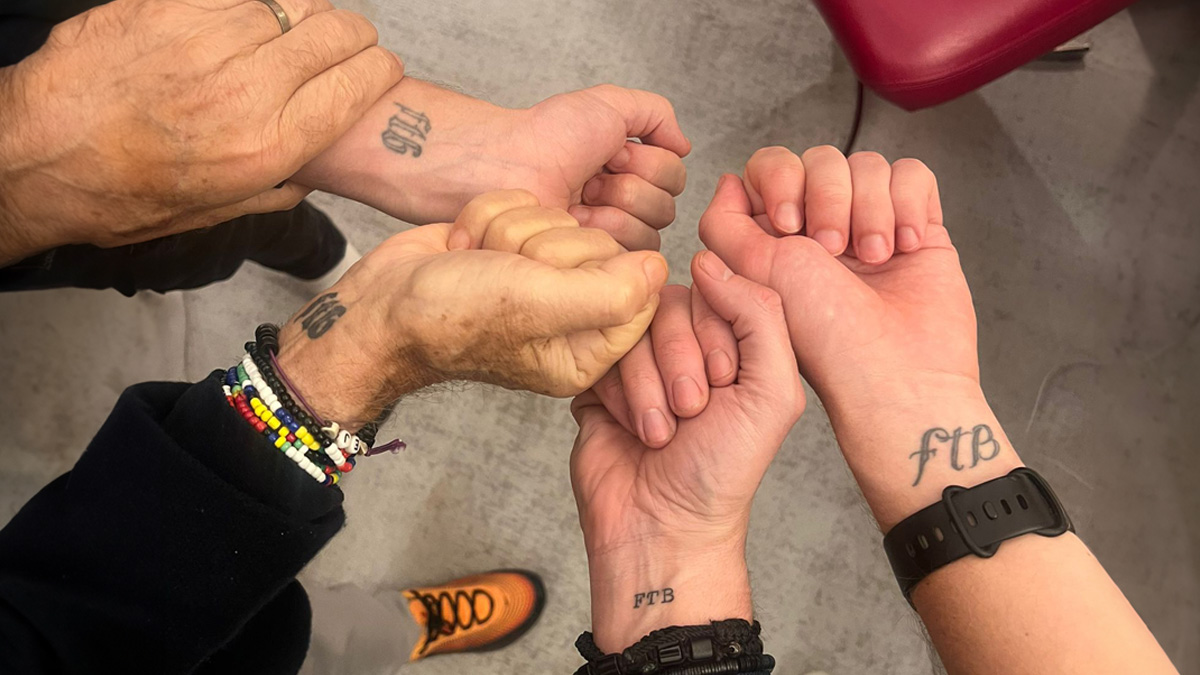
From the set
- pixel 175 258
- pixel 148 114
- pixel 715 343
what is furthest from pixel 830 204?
pixel 175 258

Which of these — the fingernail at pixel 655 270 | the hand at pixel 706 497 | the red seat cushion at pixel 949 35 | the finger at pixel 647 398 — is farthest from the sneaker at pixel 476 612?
the red seat cushion at pixel 949 35

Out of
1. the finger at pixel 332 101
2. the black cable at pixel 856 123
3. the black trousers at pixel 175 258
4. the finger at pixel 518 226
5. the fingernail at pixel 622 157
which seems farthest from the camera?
the black cable at pixel 856 123

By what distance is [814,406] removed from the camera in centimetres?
149

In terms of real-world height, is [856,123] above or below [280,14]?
below

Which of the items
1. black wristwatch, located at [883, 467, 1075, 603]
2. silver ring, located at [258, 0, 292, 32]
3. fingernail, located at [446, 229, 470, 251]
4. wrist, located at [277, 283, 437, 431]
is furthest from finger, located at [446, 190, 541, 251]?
black wristwatch, located at [883, 467, 1075, 603]

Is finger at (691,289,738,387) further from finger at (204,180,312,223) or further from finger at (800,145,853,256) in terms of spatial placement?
finger at (204,180,312,223)

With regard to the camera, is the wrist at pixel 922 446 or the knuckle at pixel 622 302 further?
the wrist at pixel 922 446

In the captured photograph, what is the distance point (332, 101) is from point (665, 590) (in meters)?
0.72

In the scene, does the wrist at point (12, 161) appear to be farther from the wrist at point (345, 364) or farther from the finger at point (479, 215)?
the finger at point (479, 215)

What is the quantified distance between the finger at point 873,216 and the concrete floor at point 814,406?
653 mm

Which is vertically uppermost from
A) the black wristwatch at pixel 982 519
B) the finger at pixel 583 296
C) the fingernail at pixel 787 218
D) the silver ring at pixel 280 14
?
the silver ring at pixel 280 14

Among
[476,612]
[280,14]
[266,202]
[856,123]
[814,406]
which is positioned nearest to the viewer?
[280,14]

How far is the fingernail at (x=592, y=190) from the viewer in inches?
43.1

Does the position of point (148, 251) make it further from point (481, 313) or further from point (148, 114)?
point (481, 313)
